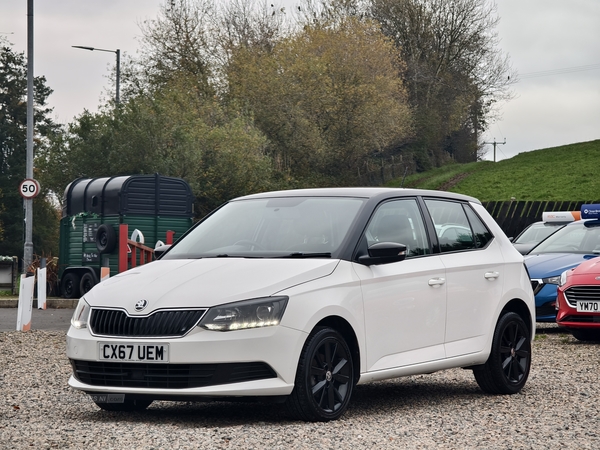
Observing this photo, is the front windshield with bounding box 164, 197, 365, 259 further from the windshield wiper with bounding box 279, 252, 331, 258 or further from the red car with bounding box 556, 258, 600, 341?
the red car with bounding box 556, 258, 600, 341

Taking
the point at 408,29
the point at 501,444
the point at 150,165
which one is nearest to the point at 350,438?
the point at 501,444

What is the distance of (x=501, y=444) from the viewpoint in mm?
6383

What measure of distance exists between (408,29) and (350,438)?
58462 millimetres

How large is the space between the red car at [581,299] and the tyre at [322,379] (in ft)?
23.1

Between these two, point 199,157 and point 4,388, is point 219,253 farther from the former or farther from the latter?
point 199,157

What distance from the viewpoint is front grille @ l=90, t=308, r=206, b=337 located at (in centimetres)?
670

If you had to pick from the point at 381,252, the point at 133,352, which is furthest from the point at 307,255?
the point at 133,352

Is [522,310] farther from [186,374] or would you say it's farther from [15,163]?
[15,163]

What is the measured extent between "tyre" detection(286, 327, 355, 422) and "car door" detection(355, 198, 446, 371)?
35cm

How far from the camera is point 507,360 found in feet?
30.0

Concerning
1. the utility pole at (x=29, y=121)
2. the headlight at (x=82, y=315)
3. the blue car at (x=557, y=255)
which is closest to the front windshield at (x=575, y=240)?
the blue car at (x=557, y=255)

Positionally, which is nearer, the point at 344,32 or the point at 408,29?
the point at 344,32

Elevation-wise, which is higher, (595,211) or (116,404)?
(595,211)

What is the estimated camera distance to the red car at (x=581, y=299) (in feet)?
44.3
